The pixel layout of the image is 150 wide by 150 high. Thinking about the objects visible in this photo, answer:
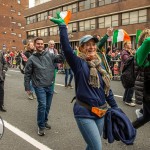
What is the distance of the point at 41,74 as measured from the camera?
517cm

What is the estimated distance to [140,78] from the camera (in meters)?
3.69

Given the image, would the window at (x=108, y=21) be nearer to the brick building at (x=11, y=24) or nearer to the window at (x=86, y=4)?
the window at (x=86, y=4)

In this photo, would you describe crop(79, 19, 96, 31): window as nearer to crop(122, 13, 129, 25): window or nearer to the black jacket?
crop(122, 13, 129, 25): window

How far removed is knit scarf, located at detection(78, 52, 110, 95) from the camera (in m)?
3.03

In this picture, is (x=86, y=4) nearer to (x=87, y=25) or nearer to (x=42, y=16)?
(x=87, y=25)

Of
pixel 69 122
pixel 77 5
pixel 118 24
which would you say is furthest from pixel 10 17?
pixel 69 122

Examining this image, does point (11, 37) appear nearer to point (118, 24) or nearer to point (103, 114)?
point (118, 24)

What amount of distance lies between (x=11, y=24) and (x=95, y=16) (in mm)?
42390

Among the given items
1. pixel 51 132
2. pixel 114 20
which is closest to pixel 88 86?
pixel 51 132

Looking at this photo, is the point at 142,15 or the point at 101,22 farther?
the point at 101,22

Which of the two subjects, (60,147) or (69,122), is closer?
(60,147)

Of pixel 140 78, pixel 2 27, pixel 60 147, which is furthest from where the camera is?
pixel 2 27

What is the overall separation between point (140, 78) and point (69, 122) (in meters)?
2.71

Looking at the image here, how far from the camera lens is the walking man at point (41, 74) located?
515 centimetres
